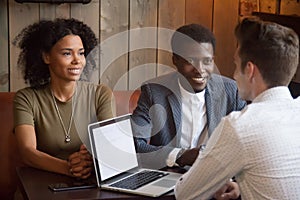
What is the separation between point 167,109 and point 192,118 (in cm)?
11

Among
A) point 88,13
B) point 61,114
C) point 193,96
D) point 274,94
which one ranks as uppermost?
point 88,13

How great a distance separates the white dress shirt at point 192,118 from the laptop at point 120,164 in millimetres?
301

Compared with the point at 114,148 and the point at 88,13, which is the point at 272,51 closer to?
the point at 114,148

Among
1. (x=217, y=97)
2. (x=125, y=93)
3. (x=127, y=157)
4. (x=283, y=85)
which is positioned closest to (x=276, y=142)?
(x=283, y=85)

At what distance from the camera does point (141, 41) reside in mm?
3416

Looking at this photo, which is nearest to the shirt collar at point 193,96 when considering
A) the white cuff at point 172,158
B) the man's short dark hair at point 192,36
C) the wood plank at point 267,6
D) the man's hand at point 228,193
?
the man's short dark hair at point 192,36

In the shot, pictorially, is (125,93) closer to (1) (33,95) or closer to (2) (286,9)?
(1) (33,95)

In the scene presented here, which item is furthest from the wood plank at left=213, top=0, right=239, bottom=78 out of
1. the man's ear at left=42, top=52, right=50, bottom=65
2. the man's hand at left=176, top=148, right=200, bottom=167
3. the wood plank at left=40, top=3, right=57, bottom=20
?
the man's hand at left=176, top=148, right=200, bottom=167

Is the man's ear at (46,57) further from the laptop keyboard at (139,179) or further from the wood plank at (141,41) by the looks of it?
the wood plank at (141,41)

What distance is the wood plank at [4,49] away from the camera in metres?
3.13

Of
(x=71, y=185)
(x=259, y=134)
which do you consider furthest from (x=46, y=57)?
(x=259, y=134)

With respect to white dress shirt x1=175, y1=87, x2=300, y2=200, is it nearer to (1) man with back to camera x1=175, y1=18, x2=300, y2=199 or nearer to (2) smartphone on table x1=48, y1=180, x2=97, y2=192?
(1) man with back to camera x1=175, y1=18, x2=300, y2=199

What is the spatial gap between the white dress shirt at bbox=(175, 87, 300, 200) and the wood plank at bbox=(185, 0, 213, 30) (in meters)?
2.00

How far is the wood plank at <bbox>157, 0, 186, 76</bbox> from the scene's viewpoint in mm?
3445
